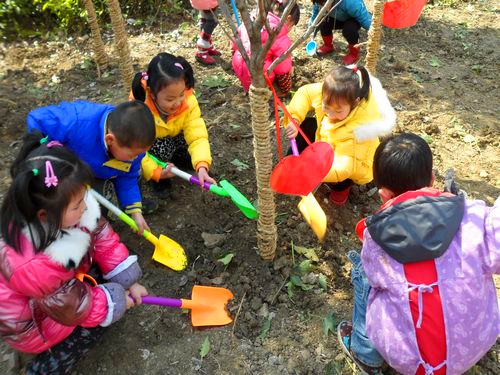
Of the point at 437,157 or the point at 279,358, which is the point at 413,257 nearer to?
the point at 279,358

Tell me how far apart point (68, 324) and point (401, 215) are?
1287 millimetres

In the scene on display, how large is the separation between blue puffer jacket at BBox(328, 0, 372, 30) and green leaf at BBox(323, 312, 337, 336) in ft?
9.37

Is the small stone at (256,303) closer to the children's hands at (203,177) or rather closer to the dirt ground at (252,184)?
the dirt ground at (252,184)

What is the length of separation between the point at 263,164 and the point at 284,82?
1761 mm

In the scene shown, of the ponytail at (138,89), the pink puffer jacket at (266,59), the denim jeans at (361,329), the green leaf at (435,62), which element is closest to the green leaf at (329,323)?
the denim jeans at (361,329)

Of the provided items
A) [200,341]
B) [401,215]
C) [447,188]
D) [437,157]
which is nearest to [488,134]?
[437,157]

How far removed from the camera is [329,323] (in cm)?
205

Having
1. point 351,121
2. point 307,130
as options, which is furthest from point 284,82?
point 351,121

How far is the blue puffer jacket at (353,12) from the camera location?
3836 mm

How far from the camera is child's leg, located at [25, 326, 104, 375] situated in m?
1.78

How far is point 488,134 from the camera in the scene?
10.5 feet

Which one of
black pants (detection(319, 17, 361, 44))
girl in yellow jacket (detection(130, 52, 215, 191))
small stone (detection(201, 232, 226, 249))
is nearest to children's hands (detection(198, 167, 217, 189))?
girl in yellow jacket (detection(130, 52, 215, 191))

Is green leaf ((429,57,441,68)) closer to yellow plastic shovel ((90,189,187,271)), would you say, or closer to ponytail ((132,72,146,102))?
ponytail ((132,72,146,102))

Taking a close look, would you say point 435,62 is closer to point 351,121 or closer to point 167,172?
point 351,121
